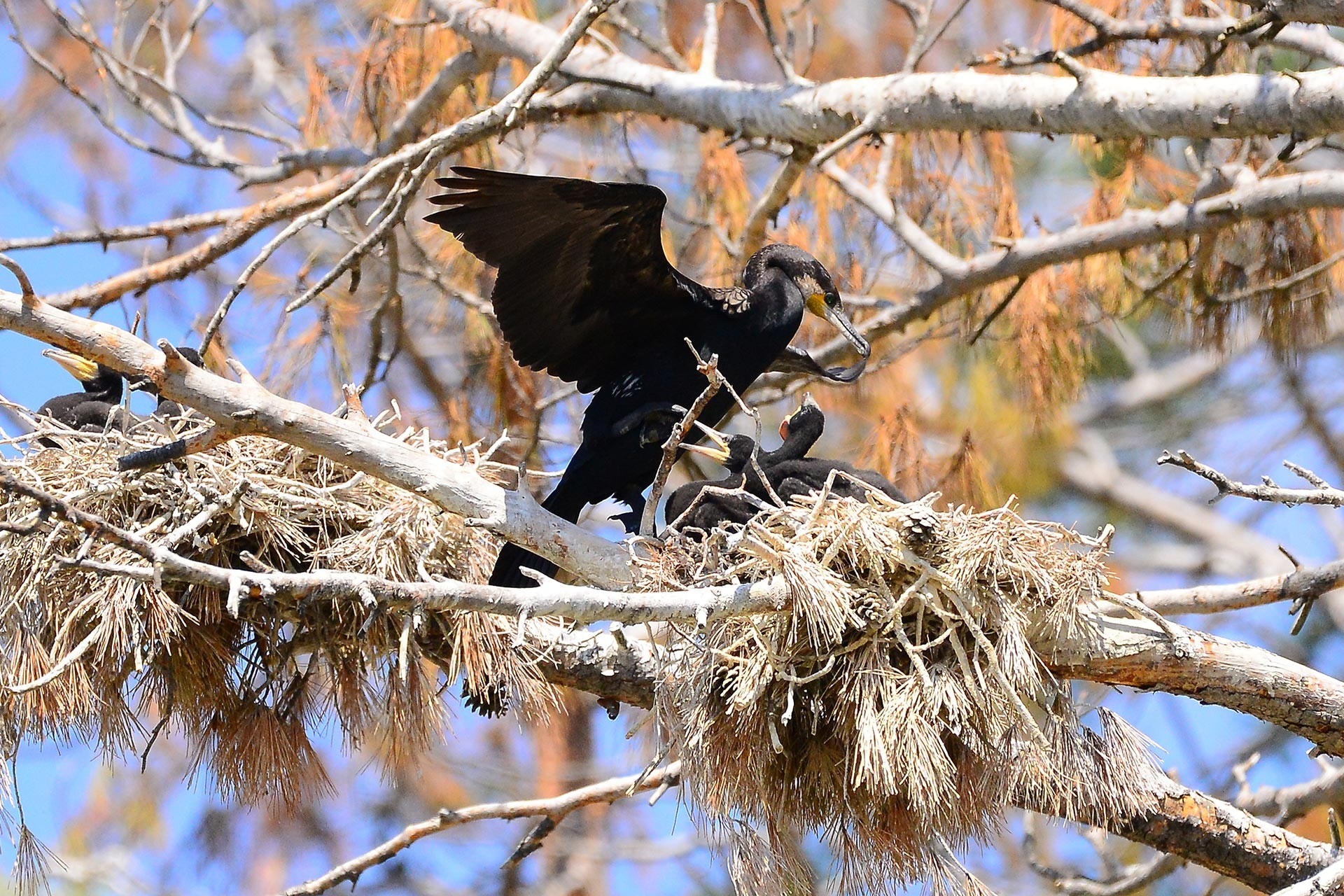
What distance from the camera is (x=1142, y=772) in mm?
3338

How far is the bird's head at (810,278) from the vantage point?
4.39m

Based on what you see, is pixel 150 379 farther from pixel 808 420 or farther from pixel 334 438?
pixel 808 420

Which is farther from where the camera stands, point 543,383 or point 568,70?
point 543,383

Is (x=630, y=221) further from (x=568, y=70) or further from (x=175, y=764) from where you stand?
(x=175, y=764)

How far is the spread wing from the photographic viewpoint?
3.71 meters

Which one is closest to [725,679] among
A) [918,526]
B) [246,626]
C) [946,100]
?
[918,526]

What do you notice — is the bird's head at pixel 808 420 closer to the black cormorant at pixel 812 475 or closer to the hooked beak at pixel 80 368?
the black cormorant at pixel 812 475

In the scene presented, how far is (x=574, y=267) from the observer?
399cm

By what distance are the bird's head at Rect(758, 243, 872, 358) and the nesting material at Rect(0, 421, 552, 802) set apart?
1.19m

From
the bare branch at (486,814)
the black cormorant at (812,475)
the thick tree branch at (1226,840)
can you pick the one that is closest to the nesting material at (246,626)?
the bare branch at (486,814)

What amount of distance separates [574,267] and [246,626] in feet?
4.27

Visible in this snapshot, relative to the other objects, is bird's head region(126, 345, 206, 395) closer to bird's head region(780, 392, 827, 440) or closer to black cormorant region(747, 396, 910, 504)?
black cormorant region(747, 396, 910, 504)

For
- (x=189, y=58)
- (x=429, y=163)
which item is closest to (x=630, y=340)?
(x=429, y=163)

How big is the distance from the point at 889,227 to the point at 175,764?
5.74 metres
